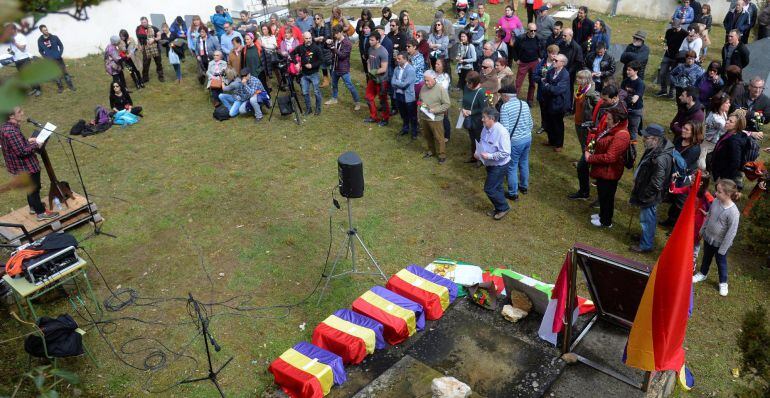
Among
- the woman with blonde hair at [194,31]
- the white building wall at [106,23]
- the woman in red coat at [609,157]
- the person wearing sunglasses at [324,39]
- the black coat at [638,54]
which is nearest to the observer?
the woman in red coat at [609,157]

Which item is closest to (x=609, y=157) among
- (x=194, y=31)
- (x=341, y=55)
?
(x=341, y=55)

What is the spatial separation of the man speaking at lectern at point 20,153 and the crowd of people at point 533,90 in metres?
0.18

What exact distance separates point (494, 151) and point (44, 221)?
6787 mm

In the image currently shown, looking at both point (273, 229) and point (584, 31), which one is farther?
point (584, 31)

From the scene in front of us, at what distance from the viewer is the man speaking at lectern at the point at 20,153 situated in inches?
314

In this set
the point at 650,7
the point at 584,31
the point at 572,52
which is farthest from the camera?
the point at 650,7

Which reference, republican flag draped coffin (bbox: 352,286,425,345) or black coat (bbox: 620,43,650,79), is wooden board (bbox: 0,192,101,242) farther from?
black coat (bbox: 620,43,650,79)

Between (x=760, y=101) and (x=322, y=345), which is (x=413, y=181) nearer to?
(x=322, y=345)

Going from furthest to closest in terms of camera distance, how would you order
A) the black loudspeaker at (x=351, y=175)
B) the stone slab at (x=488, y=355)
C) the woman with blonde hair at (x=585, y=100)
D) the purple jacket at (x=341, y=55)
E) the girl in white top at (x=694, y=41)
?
the purple jacket at (x=341, y=55), the girl in white top at (x=694, y=41), the woman with blonde hair at (x=585, y=100), the black loudspeaker at (x=351, y=175), the stone slab at (x=488, y=355)

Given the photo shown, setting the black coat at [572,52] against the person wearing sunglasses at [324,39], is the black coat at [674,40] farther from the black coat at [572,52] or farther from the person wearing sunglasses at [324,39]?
the person wearing sunglasses at [324,39]

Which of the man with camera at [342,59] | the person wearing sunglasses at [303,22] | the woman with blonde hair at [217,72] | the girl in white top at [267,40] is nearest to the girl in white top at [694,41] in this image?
the man with camera at [342,59]

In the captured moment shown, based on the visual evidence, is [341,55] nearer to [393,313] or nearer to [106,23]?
[393,313]

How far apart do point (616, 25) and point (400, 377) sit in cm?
1658

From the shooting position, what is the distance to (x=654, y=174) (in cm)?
727
